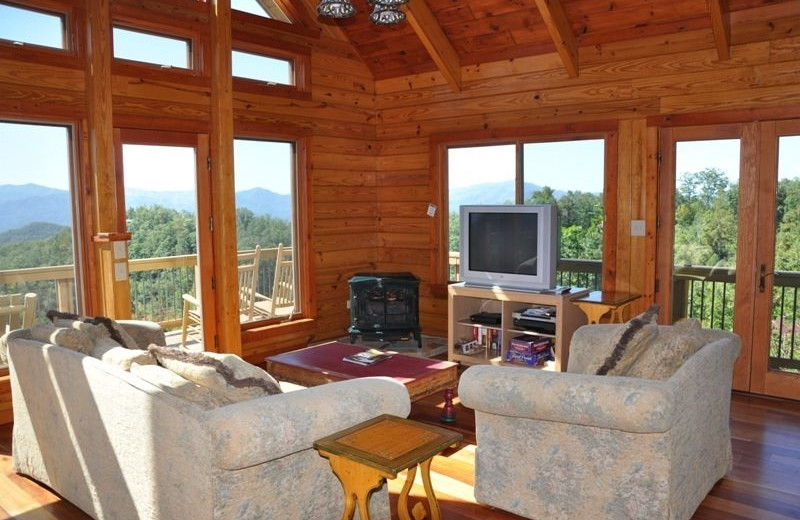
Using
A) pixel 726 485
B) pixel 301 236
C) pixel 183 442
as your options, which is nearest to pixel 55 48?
pixel 301 236

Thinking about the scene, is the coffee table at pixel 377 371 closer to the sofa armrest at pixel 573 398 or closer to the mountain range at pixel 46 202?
the sofa armrest at pixel 573 398

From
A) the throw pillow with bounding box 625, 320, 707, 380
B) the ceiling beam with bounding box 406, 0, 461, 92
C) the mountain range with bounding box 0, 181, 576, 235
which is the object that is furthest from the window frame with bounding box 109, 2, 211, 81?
the throw pillow with bounding box 625, 320, 707, 380

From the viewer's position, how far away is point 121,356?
8.83 feet

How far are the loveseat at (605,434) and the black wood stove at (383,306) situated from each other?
2760 mm

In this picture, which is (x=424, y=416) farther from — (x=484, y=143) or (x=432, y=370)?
(x=484, y=143)

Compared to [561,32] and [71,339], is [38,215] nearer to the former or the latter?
[71,339]

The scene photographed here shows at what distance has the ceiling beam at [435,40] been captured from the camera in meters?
Result: 5.46

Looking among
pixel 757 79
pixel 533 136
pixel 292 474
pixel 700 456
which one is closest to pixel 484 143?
pixel 533 136

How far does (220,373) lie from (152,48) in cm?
350

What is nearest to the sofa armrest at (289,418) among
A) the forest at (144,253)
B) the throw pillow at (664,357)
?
the throw pillow at (664,357)

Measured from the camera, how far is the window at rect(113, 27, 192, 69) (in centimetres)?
481

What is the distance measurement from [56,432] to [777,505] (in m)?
3.38

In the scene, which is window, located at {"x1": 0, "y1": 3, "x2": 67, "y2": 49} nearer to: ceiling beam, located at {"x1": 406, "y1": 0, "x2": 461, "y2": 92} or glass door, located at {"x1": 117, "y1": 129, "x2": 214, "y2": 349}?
glass door, located at {"x1": 117, "y1": 129, "x2": 214, "y2": 349}

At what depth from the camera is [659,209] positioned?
5.04 meters
